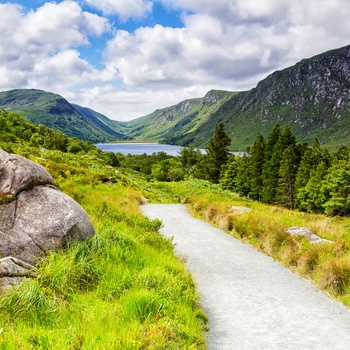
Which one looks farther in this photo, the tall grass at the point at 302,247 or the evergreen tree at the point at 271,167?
the evergreen tree at the point at 271,167

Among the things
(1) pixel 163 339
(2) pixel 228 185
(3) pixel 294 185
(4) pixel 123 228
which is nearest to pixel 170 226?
(4) pixel 123 228

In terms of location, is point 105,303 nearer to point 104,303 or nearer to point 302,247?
point 104,303

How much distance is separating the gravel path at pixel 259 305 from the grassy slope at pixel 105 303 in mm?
761

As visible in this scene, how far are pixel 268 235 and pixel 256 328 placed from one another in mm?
6366

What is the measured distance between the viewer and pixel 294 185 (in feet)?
225

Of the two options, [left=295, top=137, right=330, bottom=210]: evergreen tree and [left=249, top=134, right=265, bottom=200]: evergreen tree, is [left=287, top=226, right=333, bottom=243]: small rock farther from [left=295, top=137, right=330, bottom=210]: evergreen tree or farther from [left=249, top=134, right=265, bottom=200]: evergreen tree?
[left=249, top=134, right=265, bottom=200]: evergreen tree

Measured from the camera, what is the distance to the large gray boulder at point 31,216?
24.8 feet

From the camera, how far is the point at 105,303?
6043 millimetres

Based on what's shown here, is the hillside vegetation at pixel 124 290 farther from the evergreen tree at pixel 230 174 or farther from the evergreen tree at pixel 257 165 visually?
the evergreen tree at pixel 230 174

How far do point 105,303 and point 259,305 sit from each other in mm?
3605

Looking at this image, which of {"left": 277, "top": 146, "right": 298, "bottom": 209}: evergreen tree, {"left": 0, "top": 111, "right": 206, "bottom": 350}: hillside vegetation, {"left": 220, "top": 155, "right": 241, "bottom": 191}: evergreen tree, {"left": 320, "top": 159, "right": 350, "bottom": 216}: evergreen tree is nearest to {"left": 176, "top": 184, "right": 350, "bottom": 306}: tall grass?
{"left": 0, "top": 111, "right": 206, "bottom": 350}: hillside vegetation

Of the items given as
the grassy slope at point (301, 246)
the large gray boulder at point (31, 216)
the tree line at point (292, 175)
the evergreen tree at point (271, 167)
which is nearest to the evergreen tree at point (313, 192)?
the tree line at point (292, 175)

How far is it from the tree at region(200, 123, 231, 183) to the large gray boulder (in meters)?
75.4

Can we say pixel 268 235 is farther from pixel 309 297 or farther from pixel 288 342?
pixel 288 342
